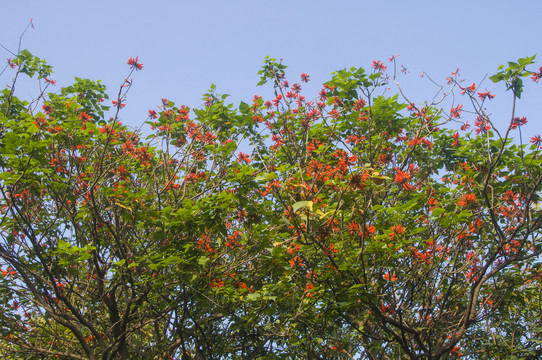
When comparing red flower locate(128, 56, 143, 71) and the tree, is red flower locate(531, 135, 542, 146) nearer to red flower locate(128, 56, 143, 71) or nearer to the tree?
the tree

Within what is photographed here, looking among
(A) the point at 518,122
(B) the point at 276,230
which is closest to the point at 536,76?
(A) the point at 518,122

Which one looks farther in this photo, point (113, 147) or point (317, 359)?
point (113, 147)

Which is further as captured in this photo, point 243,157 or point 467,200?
point 243,157

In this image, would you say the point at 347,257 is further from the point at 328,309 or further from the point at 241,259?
the point at 241,259

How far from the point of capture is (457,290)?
20.7ft

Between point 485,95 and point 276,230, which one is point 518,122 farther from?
point 276,230

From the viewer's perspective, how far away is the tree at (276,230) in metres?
4.66

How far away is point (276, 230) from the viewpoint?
5.31 metres

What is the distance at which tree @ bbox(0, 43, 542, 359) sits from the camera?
4.66 m

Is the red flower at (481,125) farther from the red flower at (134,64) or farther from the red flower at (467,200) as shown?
the red flower at (134,64)

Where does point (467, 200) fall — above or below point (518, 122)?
below

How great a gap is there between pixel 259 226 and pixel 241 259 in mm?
1181

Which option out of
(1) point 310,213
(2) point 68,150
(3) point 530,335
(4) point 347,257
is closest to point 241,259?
(4) point 347,257

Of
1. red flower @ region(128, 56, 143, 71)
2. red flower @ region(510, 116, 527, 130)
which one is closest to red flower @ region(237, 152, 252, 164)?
red flower @ region(128, 56, 143, 71)
